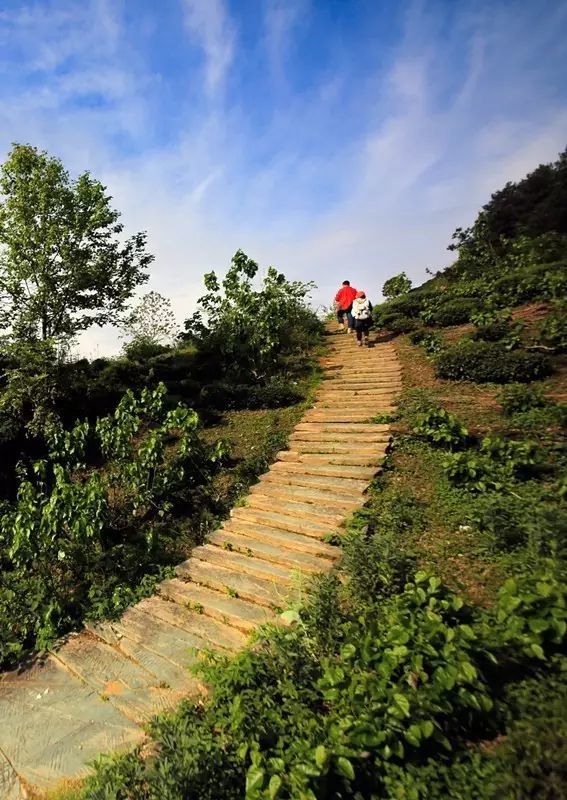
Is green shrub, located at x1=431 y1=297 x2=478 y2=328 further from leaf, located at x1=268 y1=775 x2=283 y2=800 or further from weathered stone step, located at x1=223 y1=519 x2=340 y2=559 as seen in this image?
leaf, located at x1=268 y1=775 x2=283 y2=800

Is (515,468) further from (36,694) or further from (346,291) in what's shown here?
(346,291)

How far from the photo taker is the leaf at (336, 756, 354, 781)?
2.38 metres

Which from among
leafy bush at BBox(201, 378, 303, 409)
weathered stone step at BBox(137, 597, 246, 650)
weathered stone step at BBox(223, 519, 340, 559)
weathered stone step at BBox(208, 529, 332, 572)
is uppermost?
leafy bush at BBox(201, 378, 303, 409)

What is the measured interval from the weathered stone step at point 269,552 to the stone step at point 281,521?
35 centimetres

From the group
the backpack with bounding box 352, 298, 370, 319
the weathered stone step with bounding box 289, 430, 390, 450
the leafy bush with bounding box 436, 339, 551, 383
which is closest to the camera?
the weathered stone step with bounding box 289, 430, 390, 450

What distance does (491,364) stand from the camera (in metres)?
9.29

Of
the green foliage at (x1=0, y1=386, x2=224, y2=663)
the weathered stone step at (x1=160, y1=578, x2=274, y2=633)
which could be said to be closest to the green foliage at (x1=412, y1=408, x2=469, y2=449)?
the green foliage at (x1=0, y1=386, x2=224, y2=663)

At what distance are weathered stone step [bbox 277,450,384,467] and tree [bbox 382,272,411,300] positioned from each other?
1667 centimetres

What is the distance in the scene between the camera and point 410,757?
2.73m

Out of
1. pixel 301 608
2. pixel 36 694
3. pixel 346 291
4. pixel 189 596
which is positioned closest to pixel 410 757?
pixel 301 608

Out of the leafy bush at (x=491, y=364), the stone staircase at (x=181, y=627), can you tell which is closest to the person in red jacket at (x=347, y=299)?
the leafy bush at (x=491, y=364)

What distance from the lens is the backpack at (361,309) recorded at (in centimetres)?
1323

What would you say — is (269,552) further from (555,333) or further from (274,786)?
(555,333)

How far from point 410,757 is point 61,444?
Answer: 7203 millimetres
